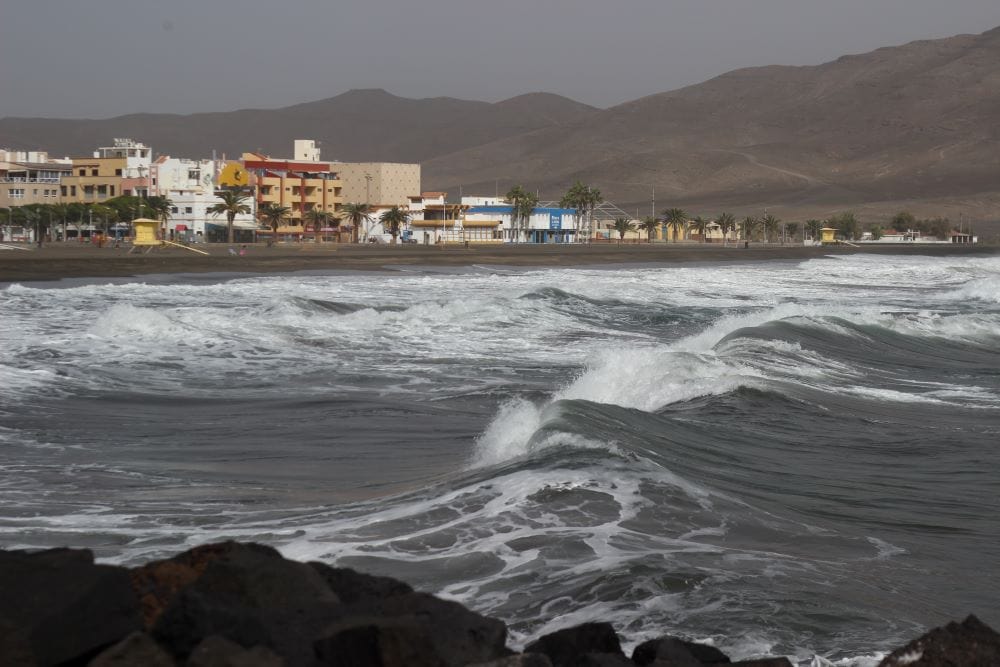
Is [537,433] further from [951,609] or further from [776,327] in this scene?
[776,327]

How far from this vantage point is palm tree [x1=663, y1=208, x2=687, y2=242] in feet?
441

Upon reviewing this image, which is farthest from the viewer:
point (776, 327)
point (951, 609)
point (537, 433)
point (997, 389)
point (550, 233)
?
point (550, 233)

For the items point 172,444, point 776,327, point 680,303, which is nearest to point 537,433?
point 172,444

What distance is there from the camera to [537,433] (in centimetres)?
1202

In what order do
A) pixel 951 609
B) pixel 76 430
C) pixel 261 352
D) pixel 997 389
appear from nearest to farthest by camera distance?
pixel 951 609 < pixel 76 430 < pixel 997 389 < pixel 261 352

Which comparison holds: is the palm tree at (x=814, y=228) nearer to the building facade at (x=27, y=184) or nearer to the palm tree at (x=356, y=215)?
the palm tree at (x=356, y=215)

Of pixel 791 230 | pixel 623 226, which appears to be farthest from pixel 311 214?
pixel 791 230

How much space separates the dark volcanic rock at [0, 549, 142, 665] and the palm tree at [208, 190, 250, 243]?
85368mm

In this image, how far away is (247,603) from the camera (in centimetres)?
496

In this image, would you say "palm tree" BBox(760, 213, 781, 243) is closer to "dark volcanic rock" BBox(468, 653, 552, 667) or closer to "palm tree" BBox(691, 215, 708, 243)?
"palm tree" BBox(691, 215, 708, 243)

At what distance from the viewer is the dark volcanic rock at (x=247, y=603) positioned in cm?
440

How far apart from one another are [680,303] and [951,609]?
111ft

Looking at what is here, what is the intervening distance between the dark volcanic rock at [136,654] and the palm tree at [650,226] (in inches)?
5135

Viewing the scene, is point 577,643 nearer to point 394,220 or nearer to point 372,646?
point 372,646
